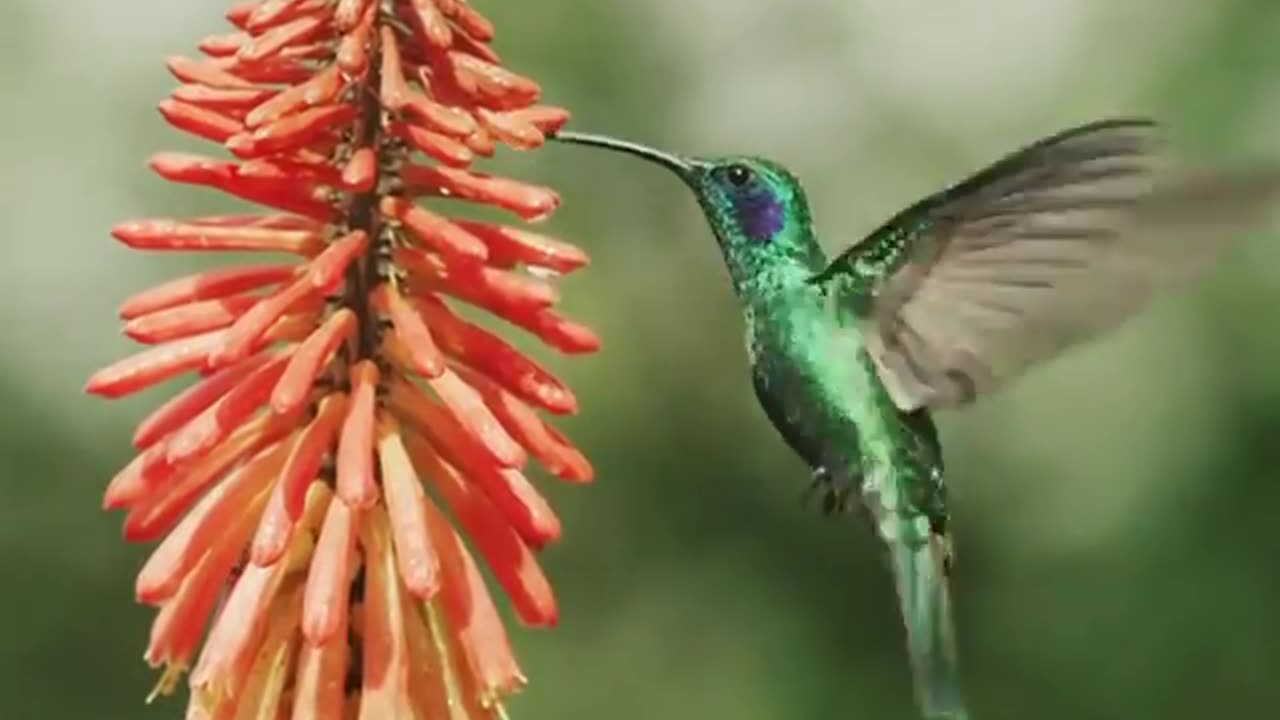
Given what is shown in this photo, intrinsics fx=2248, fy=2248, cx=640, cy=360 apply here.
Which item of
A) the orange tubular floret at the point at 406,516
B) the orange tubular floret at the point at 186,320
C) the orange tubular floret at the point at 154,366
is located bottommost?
the orange tubular floret at the point at 406,516

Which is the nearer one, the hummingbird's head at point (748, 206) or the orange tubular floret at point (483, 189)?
the orange tubular floret at point (483, 189)

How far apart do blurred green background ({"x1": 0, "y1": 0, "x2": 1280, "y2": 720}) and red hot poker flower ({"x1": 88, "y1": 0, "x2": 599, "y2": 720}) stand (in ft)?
16.6

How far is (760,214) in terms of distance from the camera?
349 cm

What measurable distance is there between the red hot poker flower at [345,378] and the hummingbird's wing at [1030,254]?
0.67 metres

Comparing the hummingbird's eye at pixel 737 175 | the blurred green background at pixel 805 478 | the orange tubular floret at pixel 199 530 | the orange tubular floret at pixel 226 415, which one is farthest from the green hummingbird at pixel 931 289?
the blurred green background at pixel 805 478

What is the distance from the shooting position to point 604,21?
351 inches

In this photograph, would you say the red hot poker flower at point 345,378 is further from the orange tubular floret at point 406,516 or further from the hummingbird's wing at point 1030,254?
the hummingbird's wing at point 1030,254

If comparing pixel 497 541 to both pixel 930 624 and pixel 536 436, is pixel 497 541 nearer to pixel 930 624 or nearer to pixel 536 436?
pixel 536 436

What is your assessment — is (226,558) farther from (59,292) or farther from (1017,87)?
(59,292)

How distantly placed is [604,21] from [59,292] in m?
2.92

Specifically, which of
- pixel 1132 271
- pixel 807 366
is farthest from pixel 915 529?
pixel 1132 271

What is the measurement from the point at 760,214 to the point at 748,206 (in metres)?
0.03

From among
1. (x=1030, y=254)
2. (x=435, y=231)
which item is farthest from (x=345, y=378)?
(x=1030, y=254)

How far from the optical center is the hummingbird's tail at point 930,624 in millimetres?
3553
